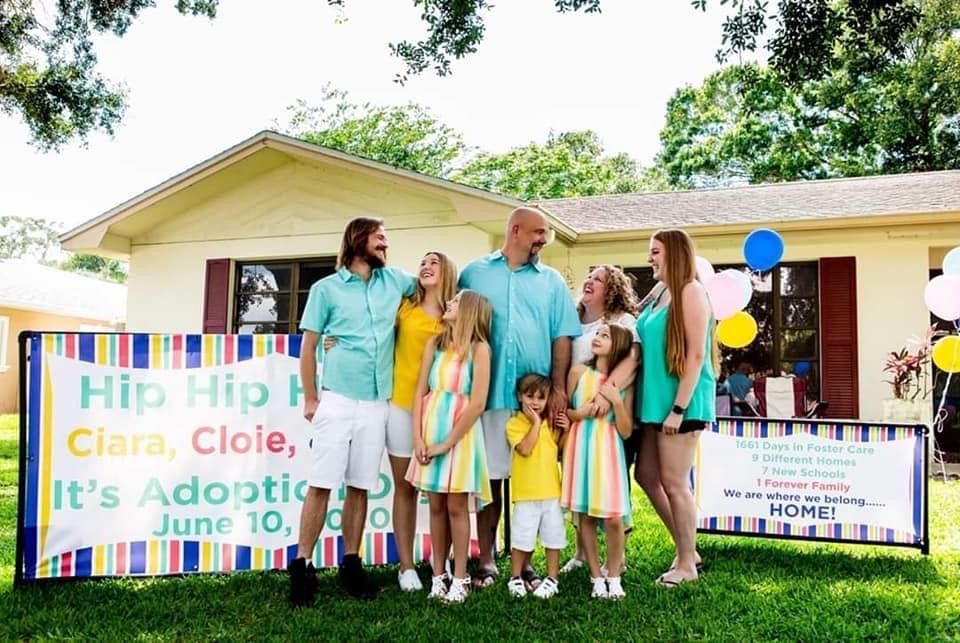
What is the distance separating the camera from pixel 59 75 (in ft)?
37.4

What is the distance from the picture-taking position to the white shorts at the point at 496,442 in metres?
3.57

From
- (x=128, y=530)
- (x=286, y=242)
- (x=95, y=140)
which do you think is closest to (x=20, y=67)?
(x=95, y=140)

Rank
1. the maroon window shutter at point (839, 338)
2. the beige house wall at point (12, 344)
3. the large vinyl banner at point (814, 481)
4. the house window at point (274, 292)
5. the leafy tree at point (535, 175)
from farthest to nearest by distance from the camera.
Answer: the leafy tree at point (535, 175), the beige house wall at point (12, 344), the house window at point (274, 292), the maroon window shutter at point (839, 338), the large vinyl banner at point (814, 481)

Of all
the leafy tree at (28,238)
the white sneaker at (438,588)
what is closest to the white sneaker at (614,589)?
the white sneaker at (438,588)

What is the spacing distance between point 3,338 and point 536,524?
16392 mm

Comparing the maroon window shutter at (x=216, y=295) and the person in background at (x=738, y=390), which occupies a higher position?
the maroon window shutter at (x=216, y=295)

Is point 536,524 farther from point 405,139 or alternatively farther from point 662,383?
point 405,139

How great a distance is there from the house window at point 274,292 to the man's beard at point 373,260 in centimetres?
593

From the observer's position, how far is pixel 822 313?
29.0ft

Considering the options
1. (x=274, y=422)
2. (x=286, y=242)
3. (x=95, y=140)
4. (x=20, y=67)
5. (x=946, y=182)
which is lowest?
(x=274, y=422)

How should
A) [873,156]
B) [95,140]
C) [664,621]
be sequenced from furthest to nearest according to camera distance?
[873,156] < [95,140] < [664,621]

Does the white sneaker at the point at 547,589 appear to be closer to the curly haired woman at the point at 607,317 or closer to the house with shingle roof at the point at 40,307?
the curly haired woman at the point at 607,317

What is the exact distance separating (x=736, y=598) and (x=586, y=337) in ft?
4.44

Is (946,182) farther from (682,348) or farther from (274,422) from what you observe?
(274,422)
